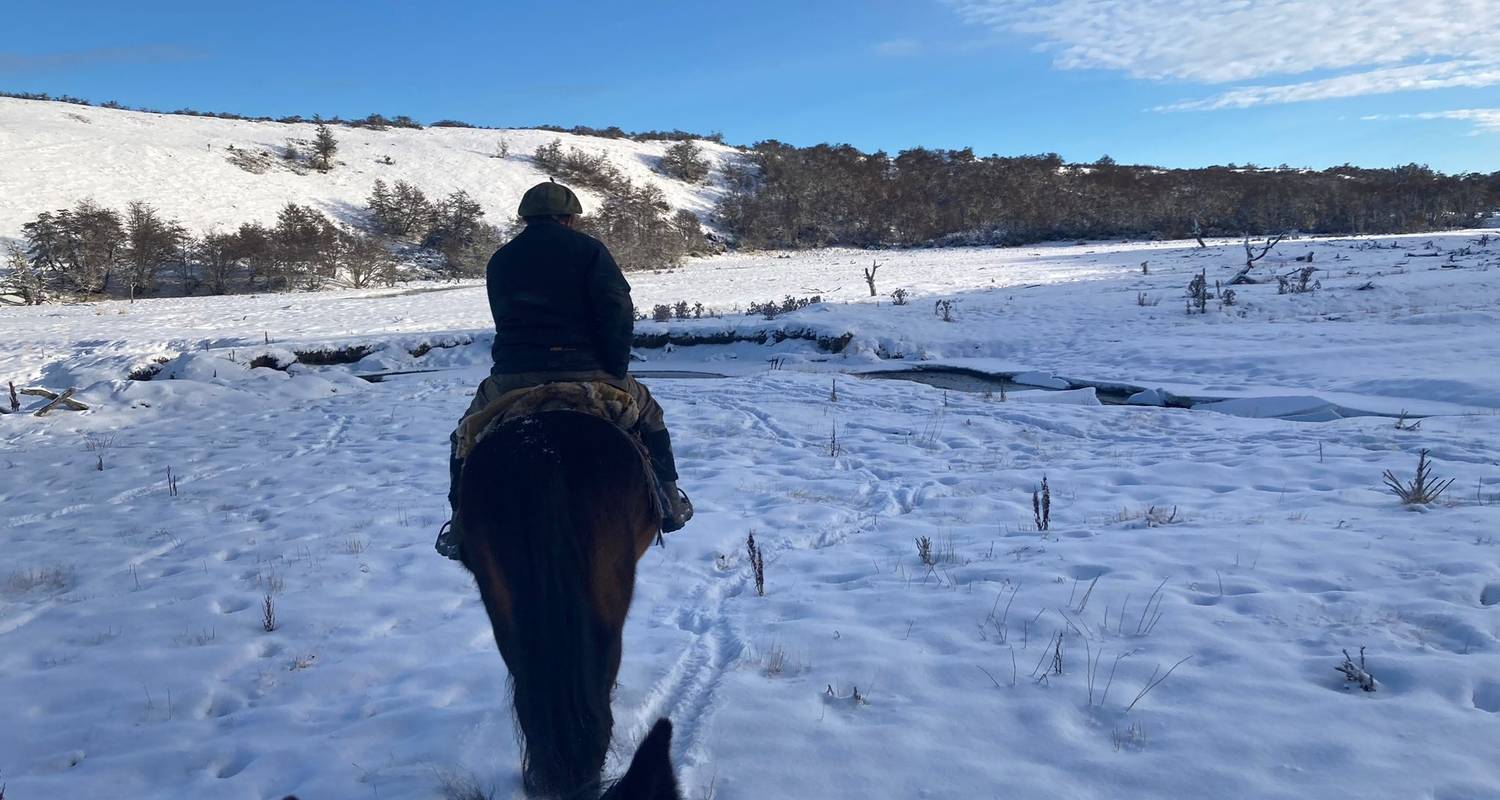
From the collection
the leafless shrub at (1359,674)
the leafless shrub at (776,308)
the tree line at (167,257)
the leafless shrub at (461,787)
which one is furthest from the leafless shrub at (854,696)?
the tree line at (167,257)

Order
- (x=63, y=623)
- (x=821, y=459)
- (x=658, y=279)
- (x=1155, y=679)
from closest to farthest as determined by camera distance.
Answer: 1. (x=1155, y=679)
2. (x=63, y=623)
3. (x=821, y=459)
4. (x=658, y=279)

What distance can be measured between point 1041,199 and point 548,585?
47451mm

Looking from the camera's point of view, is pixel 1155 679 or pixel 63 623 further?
pixel 63 623

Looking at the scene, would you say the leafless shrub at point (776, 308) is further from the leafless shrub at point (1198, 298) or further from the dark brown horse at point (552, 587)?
the dark brown horse at point (552, 587)

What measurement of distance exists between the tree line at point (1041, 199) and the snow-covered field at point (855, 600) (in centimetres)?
2967

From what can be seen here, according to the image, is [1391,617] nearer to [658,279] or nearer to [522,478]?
[522,478]

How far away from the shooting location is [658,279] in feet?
90.3

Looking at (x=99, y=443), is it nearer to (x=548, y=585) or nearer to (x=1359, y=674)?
(x=548, y=585)

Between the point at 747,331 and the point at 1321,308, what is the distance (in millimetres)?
10929

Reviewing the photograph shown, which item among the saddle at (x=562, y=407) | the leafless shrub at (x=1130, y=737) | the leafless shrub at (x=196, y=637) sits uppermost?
the saddle at (x=562, y=407)

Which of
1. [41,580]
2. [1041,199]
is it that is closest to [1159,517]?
[41,580]

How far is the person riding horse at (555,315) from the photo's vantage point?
296cm

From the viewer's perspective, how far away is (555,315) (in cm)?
Result: 297

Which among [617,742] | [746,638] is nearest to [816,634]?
[746,638]
